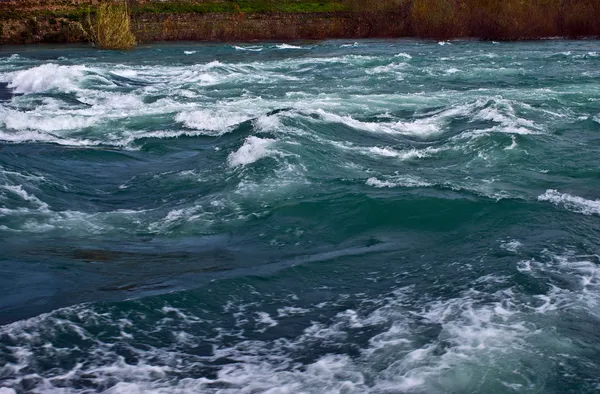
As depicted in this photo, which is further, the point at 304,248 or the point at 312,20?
the point at 312,20

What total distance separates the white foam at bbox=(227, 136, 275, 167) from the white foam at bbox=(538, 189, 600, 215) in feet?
13.6

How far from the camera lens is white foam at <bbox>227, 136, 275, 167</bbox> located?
1216 cm

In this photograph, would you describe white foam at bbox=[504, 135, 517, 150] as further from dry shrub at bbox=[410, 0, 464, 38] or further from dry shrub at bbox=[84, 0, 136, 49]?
dry shrub at bbox=[84, 0, 136, 49]

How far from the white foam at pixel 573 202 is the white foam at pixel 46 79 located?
627 inches

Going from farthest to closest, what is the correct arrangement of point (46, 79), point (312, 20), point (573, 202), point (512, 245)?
point (312, 20), point (46, 79), point (573, 202), point (512, 245)

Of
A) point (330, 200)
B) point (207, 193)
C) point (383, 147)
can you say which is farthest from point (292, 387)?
point (383, 147)

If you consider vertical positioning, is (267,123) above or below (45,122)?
above

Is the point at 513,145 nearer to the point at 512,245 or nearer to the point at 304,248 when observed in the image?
the point at 512,245

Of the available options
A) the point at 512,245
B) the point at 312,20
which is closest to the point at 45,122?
the point at 512,245

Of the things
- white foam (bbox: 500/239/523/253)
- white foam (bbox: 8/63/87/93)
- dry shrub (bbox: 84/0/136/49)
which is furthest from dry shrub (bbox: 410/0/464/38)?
white foam (bbox: 500/239/523/253)

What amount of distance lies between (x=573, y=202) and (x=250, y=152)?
482 centimetres

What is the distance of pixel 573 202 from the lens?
32.6ft

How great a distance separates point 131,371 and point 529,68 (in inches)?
841

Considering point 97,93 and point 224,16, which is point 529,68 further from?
point 224,16
